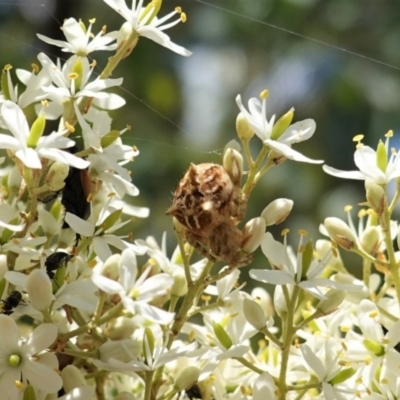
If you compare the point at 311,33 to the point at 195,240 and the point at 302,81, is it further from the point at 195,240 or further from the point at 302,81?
the point at 195,240

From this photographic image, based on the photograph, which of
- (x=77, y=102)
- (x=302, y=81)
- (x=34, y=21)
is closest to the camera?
(x=77, y=102)

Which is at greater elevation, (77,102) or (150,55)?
(77,102)

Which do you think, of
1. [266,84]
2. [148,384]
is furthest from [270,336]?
[266,84]

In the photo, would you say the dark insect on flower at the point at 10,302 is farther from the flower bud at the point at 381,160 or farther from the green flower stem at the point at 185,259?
the flower bud at the point at 381,160

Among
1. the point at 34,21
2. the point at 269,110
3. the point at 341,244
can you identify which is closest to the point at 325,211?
the point at 269,110

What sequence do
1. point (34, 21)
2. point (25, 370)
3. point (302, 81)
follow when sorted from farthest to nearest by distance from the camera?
1. point (302, 81)
2. point (34, 21)
3. point (25, 370)

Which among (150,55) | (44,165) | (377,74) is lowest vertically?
(150,55)
